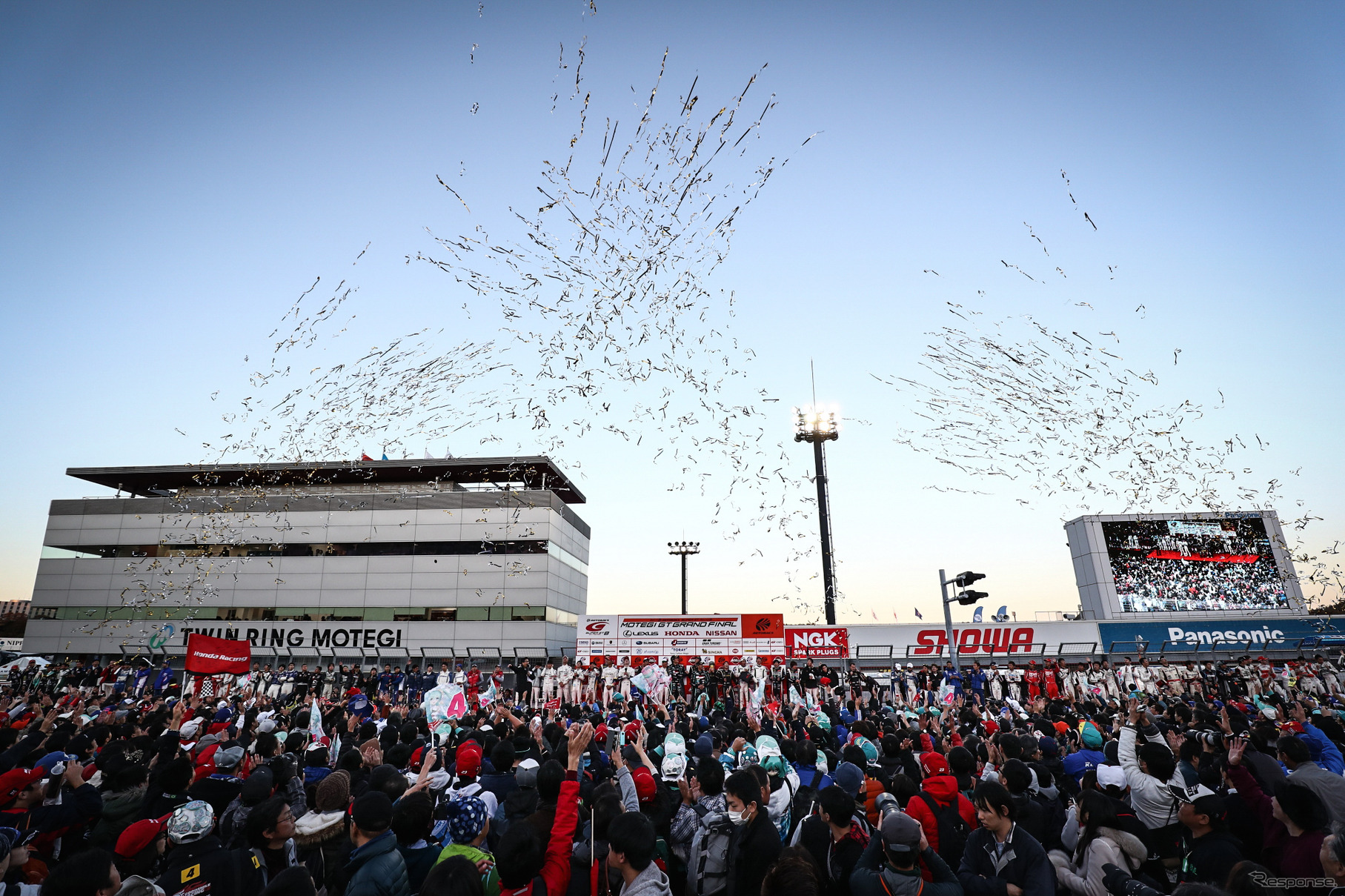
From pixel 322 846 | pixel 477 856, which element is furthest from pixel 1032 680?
pixel 322 846

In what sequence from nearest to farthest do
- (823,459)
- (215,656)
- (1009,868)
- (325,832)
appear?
(1009,868), (325,832), (215,656), (823,459)

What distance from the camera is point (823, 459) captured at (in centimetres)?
6234

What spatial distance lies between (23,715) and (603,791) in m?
16.3

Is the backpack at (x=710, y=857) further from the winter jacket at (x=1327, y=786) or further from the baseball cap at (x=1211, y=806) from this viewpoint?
the winter jacket at (x=1327, y=786)

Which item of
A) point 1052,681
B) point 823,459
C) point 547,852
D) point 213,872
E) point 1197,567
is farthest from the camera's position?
point 823,459

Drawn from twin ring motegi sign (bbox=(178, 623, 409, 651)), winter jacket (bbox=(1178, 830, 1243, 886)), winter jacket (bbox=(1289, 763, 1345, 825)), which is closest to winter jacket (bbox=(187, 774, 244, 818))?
winter jacket (bbox=(1178, 830, 1243, 886))

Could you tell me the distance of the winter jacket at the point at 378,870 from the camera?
161 inches

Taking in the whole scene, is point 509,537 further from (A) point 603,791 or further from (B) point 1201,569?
(B) point 1201,569

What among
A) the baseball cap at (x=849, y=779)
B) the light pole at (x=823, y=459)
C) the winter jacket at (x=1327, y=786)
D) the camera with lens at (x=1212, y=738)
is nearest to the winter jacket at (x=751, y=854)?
the baseball cap at (x=849, y=779)

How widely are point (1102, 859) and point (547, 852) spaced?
4.05 meters

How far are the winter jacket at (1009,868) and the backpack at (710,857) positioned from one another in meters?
1.73

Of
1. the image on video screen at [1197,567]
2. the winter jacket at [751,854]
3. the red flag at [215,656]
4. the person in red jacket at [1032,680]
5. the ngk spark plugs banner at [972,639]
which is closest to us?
the winter jacket at [751,854]

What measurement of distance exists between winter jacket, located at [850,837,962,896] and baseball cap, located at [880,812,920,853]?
0.20m

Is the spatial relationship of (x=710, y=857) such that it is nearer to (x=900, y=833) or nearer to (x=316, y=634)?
(x=900, y=833)
